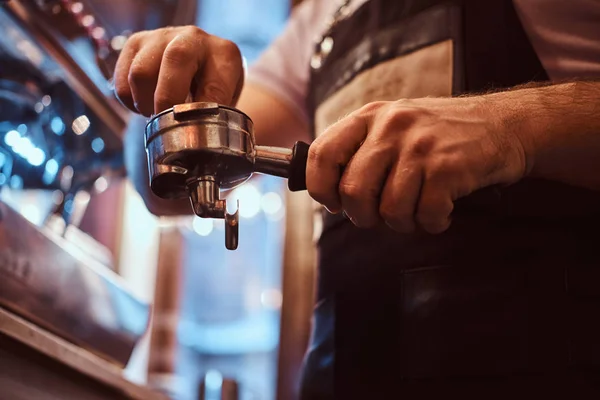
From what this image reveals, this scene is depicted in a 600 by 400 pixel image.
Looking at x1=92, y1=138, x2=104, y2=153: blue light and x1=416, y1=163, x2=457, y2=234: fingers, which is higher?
x1=92, y1=138, x2=104, y2=153: blue light

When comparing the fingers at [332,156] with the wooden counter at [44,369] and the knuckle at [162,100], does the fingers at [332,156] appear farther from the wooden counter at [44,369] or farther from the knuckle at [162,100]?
the wooden counter at [44,369]

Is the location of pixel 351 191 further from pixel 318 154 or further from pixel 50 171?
pixel 50 171

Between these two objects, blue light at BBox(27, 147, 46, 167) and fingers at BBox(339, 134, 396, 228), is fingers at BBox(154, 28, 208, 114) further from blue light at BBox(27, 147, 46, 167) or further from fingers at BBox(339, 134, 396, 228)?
blue light at BBox(27, 147, 46, 167)

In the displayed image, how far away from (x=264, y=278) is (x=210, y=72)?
4715mm

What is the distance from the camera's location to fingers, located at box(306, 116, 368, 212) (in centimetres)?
55

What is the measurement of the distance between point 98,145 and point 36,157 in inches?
A: 7.9

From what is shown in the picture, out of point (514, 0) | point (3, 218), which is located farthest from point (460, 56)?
point (3, 218)

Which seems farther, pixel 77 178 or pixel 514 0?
pixel 77 178

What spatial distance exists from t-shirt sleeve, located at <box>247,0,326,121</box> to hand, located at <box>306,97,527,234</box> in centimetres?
55

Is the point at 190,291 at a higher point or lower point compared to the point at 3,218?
higher

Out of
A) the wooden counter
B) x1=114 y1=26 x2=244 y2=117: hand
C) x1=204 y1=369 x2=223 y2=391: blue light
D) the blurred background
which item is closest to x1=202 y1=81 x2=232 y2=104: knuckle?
x1=114 y1=26 x2=244 y2=117: hand

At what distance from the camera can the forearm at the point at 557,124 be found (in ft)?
1.99

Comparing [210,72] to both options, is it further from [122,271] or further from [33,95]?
[122,271]

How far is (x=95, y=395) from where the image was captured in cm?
94
